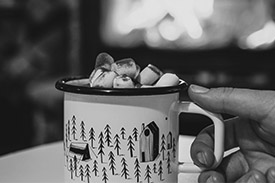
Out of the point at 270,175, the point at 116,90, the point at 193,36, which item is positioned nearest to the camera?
the point at 116,90

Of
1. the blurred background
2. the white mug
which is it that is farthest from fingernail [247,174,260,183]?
the blurred background

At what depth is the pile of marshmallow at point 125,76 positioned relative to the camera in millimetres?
566

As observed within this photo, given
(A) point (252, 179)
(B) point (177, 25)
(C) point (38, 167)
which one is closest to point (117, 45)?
(B) point (177, 25)

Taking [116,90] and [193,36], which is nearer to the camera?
[116,90]

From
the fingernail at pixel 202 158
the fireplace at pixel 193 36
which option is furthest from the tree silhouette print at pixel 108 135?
the fireplace at pixel 193 36

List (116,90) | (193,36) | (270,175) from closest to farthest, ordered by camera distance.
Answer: (116,90), (270,175), (193,36)

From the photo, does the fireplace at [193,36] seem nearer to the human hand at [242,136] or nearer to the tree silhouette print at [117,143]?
the human hand at [242,136]

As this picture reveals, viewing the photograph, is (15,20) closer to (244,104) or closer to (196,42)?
(196,42)

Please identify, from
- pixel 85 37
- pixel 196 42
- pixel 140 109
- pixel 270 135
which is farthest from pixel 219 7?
pixel 140 109

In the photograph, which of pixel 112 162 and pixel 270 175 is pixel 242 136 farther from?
pixel 112 162

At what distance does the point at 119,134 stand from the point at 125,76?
65 millimetres

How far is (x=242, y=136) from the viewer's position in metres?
0.72

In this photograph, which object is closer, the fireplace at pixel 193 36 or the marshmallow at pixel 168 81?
the marshmallow at pixel 168 81

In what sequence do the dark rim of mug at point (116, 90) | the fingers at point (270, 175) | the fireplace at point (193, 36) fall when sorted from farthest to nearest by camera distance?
the fireplace at point (193, 36) → the fingers at point (270, 175) → the dark rim of mug at point (116, 90)
